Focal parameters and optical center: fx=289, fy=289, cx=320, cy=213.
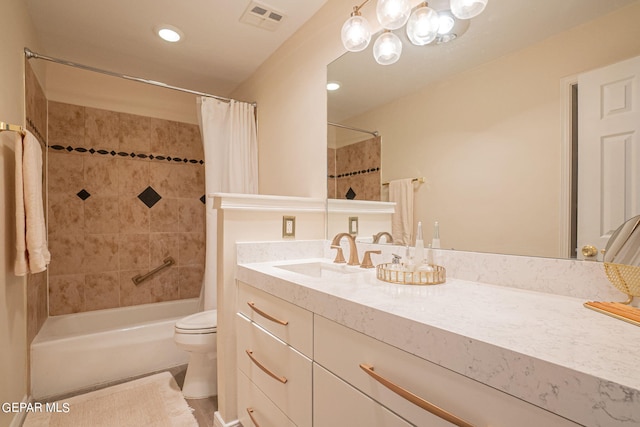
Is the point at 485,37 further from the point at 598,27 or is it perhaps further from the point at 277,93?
the point at 277,93

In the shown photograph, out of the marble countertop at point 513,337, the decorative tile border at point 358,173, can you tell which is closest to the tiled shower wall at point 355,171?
the decorative tile border at point 358,173

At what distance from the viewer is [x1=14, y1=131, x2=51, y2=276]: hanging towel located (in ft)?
4.85

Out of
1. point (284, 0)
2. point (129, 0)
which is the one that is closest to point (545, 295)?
point (284, 0)

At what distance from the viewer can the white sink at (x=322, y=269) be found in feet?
4.87

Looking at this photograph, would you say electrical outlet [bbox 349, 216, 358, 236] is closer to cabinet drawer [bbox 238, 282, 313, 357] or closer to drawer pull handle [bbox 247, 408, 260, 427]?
cabinet drawer [bbox 238, 282, 313, 357]

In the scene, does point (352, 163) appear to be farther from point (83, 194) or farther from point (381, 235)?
point (83, 194)

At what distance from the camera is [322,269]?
1641mm

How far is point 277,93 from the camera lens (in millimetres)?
2377

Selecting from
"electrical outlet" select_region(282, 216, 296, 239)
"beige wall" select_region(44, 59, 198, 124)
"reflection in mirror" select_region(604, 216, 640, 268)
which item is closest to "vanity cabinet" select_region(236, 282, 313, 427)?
"electrical outlet" select_region(282, 216, 296, 239)

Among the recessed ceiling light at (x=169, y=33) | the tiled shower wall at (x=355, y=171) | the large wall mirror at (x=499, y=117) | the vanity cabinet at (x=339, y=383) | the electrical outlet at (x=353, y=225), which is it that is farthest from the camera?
the recessed ceiling light at (x=169, y=33)

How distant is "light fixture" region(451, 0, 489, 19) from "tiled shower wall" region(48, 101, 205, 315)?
287 centimetres

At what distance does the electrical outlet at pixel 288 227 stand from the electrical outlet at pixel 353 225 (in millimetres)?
343

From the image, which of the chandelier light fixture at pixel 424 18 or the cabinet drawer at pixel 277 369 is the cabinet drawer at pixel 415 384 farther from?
the chandelier light fixture at pixel 424 18

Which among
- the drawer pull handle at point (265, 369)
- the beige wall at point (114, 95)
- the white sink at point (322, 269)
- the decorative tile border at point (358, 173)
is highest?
the beige wall at point (114, 95)
